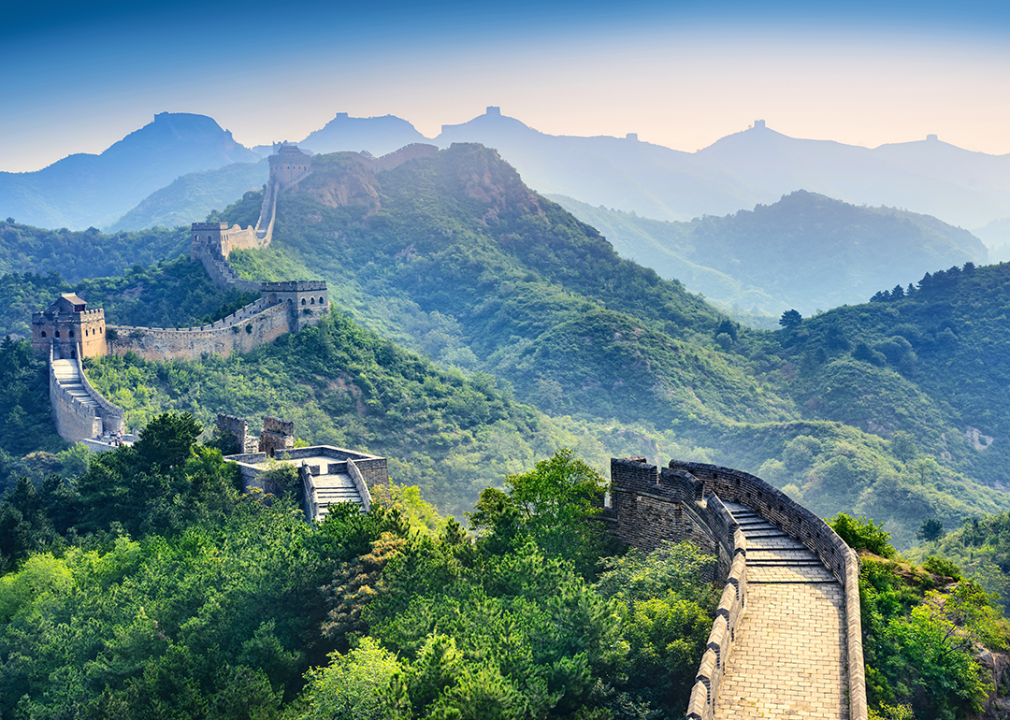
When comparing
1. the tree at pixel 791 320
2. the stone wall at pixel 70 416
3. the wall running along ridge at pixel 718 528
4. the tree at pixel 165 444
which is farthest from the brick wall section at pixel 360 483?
the tree at pixel 791 320

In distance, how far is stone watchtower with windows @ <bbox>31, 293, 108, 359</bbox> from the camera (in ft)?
192

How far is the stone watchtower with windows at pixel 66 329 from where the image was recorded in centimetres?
5850

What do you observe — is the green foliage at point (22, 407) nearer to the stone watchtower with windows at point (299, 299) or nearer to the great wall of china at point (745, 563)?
the stone watchtower with windows at point (299, 299)

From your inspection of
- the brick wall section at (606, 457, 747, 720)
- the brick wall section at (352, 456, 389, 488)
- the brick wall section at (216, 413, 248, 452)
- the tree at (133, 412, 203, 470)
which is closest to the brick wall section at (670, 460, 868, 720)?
the brick wall section at (606, 457, 747, 720)

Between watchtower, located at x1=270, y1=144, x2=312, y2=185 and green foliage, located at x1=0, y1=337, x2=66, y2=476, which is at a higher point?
watchtower, located at x1=270, y1=144, x2=312, y2=185

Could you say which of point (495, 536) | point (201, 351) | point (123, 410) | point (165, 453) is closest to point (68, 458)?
point (123, 410)

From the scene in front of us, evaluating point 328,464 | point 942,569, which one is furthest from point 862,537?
point 328,464

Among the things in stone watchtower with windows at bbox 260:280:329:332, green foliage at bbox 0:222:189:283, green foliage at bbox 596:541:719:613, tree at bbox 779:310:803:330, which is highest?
green foliage at bbox 0:222:189:283

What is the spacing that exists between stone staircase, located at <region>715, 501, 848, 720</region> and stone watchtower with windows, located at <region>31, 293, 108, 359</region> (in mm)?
51361

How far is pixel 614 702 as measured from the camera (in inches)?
659

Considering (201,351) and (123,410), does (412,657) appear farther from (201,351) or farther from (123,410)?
(201,351)

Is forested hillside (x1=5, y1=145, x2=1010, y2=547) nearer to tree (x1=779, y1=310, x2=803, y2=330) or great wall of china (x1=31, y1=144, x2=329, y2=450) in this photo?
tree (x1=779, y1=310, x2=803, y2=330)

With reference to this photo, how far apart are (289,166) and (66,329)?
72.9 metres

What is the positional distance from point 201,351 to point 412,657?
163ft
